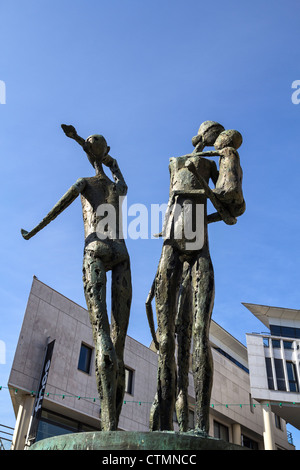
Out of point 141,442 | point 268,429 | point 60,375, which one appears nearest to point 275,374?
point 268,429

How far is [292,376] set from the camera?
85.0 feet

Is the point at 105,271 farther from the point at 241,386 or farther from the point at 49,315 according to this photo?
the point at 241,386

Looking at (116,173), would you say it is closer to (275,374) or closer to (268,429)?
(268,429)

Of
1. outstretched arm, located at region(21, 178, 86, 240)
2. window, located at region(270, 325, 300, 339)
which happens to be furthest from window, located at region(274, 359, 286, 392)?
outstretched arm, located at region(21, 178, 86, 240)

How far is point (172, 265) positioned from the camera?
14.6 feet

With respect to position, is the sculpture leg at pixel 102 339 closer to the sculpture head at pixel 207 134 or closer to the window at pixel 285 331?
the sculpture head at pixel 207 134

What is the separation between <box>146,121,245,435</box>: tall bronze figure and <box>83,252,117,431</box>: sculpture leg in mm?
424

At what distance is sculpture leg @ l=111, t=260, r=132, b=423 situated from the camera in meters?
4.36

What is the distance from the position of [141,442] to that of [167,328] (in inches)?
56.6

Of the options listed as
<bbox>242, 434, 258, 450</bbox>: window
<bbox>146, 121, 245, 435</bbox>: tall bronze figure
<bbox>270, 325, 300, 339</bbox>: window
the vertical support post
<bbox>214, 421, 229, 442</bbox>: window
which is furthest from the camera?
<bbox>270, 325, 300, 339</bbox>: window

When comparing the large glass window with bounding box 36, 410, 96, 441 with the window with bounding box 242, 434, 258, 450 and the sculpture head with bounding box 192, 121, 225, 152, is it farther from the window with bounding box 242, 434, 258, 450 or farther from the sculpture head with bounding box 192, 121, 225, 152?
the sculpture head with bounding box 192, 121, 225, 152
